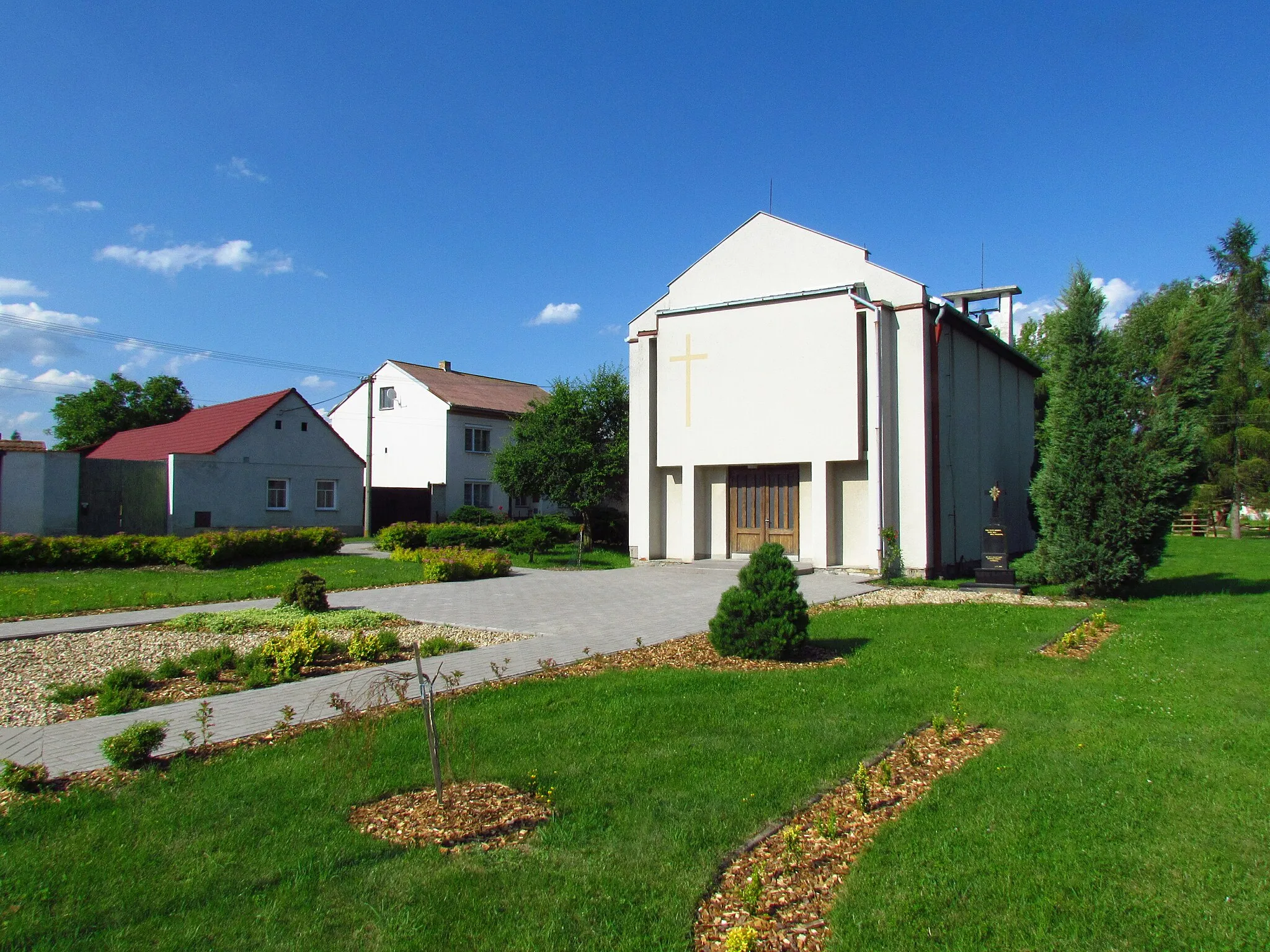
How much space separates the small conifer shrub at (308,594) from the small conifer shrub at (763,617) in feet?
20.7

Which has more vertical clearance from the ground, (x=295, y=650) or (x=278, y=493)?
(x=278, y=493)

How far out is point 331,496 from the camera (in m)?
32.6

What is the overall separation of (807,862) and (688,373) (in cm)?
1706

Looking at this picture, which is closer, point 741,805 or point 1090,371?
point 741,805

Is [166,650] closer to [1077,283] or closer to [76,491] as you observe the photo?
[1077,283]

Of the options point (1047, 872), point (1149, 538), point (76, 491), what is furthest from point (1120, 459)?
point (76, 491)

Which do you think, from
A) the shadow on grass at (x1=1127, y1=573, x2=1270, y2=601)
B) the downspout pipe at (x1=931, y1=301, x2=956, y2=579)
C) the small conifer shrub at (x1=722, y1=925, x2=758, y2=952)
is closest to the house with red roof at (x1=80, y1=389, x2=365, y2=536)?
the downspout pipe at (x1=931, y1=301, x2=956, y2=579)

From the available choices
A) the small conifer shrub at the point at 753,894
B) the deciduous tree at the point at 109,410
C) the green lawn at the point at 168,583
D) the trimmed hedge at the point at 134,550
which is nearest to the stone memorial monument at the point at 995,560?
the green lawn at the point at 168,583

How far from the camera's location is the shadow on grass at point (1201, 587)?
1366cm

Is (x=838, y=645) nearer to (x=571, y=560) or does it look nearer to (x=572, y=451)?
(x=571, y=560)

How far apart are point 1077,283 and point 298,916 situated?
13.7m

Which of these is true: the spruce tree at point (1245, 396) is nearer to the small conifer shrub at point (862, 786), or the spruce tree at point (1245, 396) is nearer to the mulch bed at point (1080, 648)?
the mulch bed at point (1080, 648)

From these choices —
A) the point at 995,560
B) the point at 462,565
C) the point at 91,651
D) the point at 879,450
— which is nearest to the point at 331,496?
the point at 462,565

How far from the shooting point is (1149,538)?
12.7 meters
